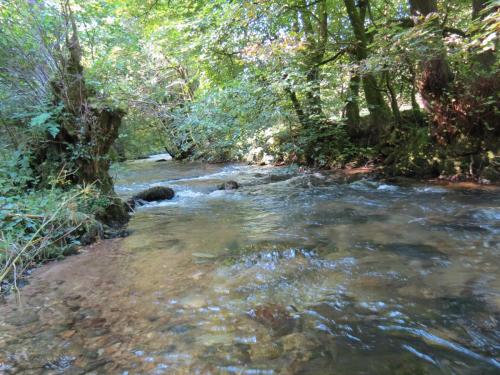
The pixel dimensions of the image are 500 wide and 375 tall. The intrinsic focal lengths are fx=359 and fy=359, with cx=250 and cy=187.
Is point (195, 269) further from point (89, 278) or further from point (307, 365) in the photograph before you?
point (307, 365)

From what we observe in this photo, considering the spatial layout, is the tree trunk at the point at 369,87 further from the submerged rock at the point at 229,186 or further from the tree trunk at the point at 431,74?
the submerged rock at the point at 229,186

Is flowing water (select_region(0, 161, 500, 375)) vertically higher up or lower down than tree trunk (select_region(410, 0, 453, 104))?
lower down

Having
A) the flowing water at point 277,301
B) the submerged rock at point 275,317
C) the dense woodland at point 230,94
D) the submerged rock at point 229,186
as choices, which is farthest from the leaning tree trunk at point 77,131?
the submerged rock at point 229,186

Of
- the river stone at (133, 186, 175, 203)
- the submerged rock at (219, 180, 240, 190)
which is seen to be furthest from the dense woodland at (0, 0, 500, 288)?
the river stone at (133, 186, 175, 203)

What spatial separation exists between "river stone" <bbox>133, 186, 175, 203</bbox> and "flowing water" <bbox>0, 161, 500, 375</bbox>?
11.3 ft

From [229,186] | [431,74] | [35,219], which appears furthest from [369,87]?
[35,219]

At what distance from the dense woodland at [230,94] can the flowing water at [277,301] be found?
1179mm

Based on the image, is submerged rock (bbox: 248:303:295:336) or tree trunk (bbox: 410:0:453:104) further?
tree trunk (bbox: 410:0:453:104)

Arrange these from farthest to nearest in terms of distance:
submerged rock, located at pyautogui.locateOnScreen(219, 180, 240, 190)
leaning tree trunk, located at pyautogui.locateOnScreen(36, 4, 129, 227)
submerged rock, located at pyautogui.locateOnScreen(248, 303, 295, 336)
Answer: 1. submerged rock, located at pyautogui.locateOnScreen(219, 180, 240, 190)
2. leaning tree trunk, located at pyautogui.locateOnScreen(36, 4, 129, 227)
3. submerged rock, located at pyautogui.locateOnScreen(248, 303, 295, 336)

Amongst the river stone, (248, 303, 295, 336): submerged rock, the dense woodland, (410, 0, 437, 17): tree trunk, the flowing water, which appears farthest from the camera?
the river stone

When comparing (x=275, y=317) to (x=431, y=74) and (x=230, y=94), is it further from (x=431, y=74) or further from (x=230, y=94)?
(x=431, y=74)

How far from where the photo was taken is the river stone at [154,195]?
9977mm

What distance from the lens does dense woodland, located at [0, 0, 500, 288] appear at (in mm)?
6184

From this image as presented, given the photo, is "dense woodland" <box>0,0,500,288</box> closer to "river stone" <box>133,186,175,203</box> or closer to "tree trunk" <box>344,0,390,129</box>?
"tree trunk" <box>344,0,390,129</box>
